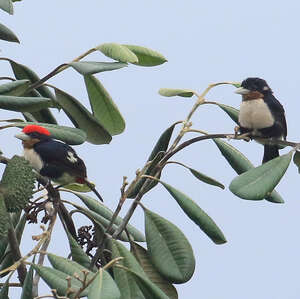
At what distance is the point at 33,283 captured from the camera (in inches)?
121

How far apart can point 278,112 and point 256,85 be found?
19 cm

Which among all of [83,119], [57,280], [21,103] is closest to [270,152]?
[83,119]

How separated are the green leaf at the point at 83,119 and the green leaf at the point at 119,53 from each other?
41 centimetres

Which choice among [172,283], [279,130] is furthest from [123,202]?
[279,130]

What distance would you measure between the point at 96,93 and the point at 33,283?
3.69 ft

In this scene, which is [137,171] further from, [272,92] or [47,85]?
[272,92]

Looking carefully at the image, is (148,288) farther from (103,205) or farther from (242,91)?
(242,91)

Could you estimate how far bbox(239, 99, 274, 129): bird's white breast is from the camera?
163 inches

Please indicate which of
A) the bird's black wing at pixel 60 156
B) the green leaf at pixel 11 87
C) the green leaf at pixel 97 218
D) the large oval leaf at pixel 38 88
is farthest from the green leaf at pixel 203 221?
the large oval leaf at pixel 38 88

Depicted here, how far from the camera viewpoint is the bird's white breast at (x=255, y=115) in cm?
413

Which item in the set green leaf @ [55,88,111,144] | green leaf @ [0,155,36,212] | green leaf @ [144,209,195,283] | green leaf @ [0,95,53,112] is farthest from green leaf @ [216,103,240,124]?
green leaf @ [0,155,36,212]

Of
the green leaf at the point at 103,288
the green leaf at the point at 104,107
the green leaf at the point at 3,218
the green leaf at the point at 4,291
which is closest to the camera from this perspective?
the green leaf at the point at 103,288

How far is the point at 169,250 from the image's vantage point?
129 inches

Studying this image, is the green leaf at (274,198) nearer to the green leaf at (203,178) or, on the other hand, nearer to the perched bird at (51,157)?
the green leaf at (203,178)
